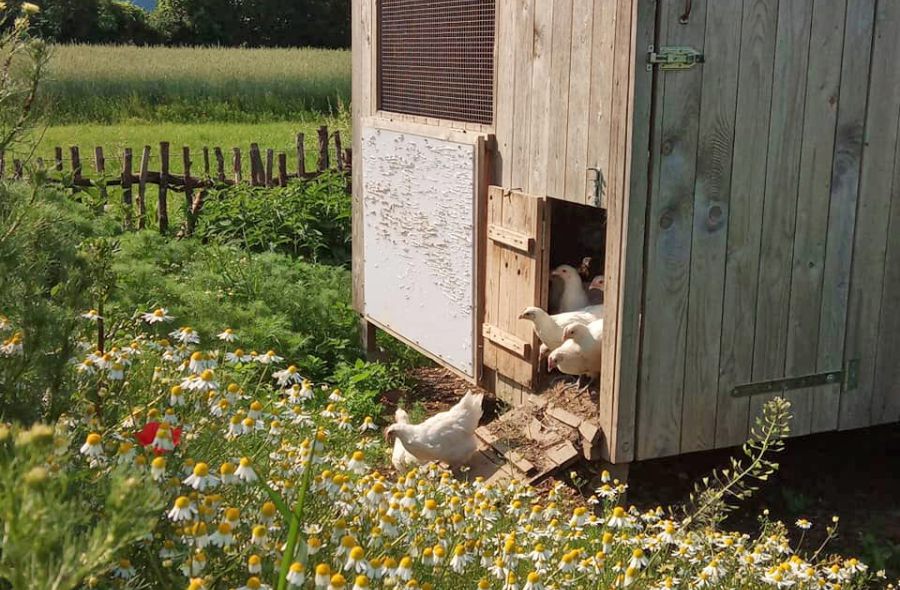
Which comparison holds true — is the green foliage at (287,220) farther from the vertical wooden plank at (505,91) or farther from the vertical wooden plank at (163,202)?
the vertical wooden plank at (505,91)

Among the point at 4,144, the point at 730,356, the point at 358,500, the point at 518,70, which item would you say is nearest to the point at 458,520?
the point at 358,500

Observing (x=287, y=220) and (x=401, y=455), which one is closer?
(x=401, y=455)

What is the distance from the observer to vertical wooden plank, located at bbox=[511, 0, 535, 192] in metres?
5.56

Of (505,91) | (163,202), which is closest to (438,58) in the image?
(505,91)

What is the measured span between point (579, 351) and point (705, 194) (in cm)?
102

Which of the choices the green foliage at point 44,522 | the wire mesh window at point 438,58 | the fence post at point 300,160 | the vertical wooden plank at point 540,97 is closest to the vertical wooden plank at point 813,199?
the vertical wooden plank at point 540,97

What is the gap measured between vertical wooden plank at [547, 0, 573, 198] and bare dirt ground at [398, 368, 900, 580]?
1.17 m

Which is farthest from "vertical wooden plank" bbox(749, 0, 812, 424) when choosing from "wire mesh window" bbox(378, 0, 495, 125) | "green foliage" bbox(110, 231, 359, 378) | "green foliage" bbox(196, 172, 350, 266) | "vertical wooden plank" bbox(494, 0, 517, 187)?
"green foliage" bbox(196, 172, 350, 266)

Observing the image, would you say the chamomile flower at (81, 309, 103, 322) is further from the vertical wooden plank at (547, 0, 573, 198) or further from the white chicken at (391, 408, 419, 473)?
the vertical wooden plank at (547, 0, 573, 198)

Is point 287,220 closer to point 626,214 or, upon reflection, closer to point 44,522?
point 626,214

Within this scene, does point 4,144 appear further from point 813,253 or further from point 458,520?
point 813,253

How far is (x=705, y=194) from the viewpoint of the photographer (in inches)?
193

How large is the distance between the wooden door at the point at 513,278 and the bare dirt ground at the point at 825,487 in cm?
33

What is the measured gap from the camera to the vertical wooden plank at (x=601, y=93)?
4.80 meters
